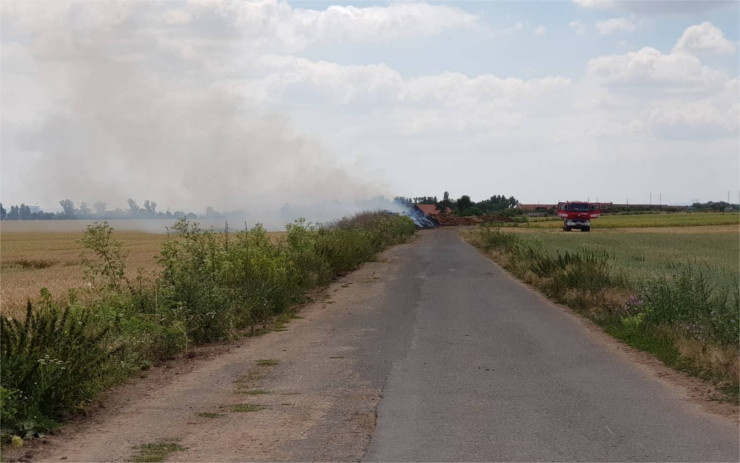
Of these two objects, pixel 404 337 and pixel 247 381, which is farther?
pixel 404 337


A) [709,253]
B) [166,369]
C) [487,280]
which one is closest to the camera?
[166,369]

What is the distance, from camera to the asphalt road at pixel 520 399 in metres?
6.38

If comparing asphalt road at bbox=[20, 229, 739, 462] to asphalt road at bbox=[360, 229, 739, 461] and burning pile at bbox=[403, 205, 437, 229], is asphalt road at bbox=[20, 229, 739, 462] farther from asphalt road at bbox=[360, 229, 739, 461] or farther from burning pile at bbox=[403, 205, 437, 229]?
burning pile at bbox=[403, 205, 437, 229]

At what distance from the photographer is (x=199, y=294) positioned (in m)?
12.7

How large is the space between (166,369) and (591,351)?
20.4 ft

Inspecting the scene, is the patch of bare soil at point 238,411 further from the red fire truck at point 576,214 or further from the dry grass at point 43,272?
the red fire truck at point 576,214

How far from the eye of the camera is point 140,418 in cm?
762

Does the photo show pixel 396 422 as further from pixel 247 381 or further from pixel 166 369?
pixel 166 369

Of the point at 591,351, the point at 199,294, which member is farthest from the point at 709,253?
the point at 199,294

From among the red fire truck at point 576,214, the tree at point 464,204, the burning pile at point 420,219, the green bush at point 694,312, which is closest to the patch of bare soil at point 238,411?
the green bush at point 694,312

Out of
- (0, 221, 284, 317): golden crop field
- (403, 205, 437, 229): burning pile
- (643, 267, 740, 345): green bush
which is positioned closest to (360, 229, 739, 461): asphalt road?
(643, 267, 740, 345): green bush

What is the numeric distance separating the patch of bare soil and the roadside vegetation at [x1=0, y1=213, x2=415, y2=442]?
33cm

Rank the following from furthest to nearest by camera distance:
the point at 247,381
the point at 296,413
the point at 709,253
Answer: the point at 709,253, the point at 247,381, the point at 296,413

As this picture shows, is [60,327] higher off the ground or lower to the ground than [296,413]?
higher
